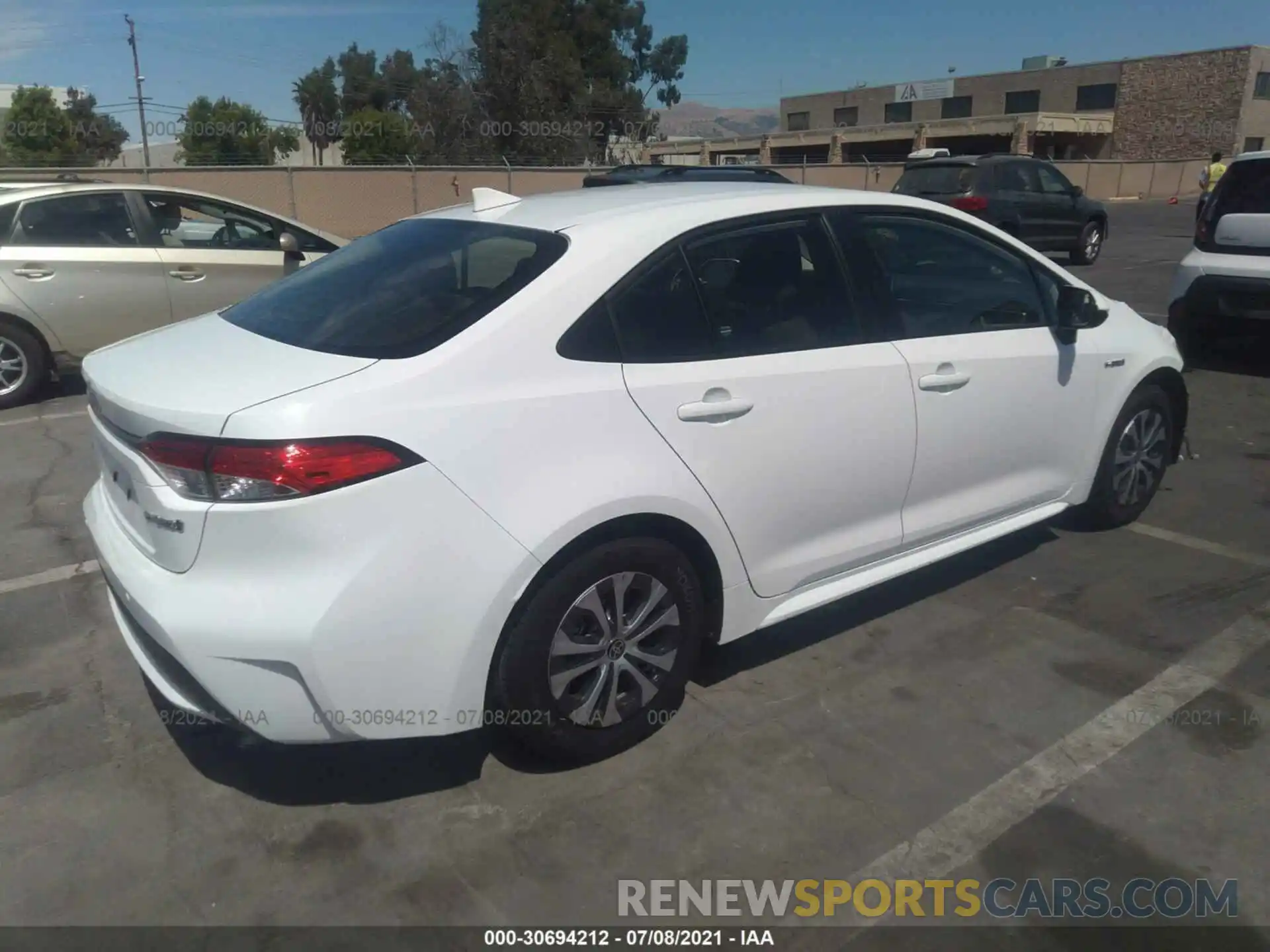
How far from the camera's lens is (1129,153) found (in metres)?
54.8

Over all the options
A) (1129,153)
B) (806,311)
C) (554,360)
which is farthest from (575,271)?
(1129,153)

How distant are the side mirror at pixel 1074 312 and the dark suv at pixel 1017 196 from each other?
1015cm

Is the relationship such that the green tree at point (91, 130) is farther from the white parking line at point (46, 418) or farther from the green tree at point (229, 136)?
the white parking line at point (46, 418)

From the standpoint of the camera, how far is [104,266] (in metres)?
7.38

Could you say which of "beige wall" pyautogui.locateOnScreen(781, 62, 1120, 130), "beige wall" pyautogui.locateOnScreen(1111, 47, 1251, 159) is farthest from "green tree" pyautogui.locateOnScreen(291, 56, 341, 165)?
"beige wall" pyautogui.locateOnScreen(1111, 47, 1251, 159)

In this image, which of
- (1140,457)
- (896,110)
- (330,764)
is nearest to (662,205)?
(330,764)

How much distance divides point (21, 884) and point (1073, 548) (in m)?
4.36

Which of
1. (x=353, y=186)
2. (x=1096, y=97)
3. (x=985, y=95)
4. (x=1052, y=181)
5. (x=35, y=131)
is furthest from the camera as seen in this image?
(x=985, y=95)

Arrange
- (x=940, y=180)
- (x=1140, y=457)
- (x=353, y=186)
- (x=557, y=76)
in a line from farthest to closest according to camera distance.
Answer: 1. (x=557, y=76)
2. (x=353, y=186)
3. (x=940, y=180)
4. (x=1140, y=457)

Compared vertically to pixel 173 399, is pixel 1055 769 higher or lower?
lower

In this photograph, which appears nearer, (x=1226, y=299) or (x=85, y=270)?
(x=85, y=270)

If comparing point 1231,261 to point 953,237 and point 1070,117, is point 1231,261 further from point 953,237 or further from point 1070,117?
point 1070,117

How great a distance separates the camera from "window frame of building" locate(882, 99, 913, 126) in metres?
66.9

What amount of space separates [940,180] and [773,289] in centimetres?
1225
